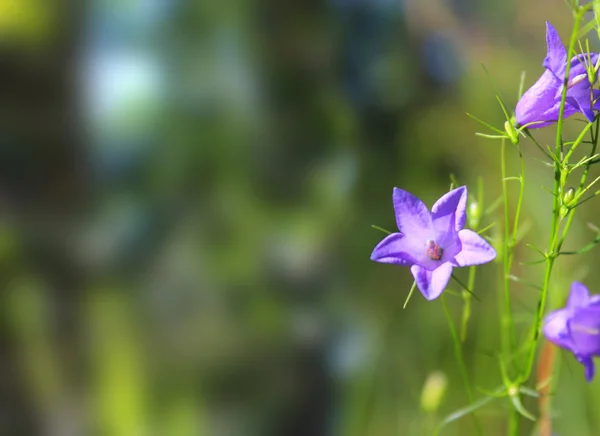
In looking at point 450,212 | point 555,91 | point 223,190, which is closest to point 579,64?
point 555,91

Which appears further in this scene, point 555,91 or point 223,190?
point 223,190

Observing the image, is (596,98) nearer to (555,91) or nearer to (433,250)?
(555,91)

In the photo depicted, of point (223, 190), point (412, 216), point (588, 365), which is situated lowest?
point (223, 190)

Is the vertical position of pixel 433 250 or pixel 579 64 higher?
pixel 579 64

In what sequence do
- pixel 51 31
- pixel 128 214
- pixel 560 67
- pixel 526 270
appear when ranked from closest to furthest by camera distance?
1. pixel 560 67
2. pixel 526 270
3. pixel 51 31
4. pixel 128 214

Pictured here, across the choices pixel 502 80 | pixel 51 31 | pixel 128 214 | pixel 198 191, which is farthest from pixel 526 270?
pixel 51 31

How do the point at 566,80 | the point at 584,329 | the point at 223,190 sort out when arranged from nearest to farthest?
the point at 566,80 → the point at 584,329 → the point at 223,190

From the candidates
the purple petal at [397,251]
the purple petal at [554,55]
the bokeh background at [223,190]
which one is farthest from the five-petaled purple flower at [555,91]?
the bokeh background at [223,190]

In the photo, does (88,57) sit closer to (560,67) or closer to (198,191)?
(198,191)
